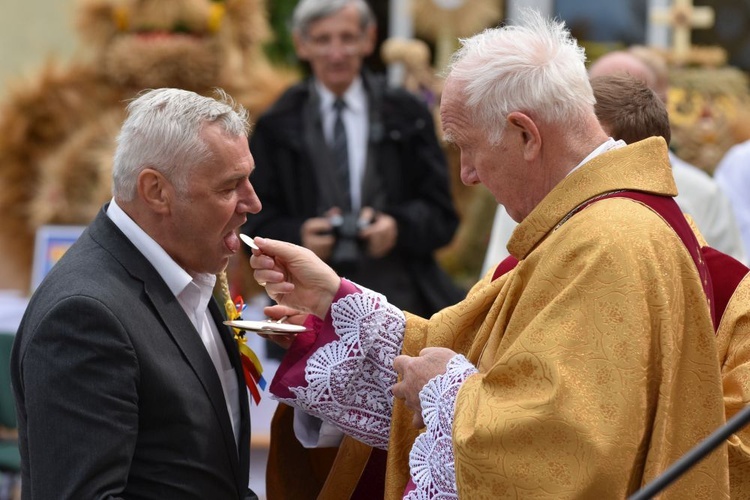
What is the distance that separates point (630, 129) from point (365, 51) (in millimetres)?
2697

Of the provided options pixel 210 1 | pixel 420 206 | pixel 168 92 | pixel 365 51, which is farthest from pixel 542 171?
pixel 210 1

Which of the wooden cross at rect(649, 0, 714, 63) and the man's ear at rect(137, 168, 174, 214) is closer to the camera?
the man's ear at rect(137, 168, 174, 214)

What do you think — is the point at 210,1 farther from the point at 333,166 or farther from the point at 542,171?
the point at 542,171

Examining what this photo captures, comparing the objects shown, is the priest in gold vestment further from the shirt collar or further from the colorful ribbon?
the shirt collar

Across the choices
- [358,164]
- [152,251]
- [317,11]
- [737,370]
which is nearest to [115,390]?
[152,251]

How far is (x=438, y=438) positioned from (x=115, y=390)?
0.66 metres

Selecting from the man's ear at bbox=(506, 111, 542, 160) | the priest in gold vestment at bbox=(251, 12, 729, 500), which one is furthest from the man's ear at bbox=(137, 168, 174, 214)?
the man's ear at bbox=(506, 111, 542, 160)

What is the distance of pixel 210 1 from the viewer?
666cm

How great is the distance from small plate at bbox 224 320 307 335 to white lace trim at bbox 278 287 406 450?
4.4 inches

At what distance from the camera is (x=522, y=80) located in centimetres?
266

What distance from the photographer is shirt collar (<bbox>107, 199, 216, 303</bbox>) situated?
2.88 m

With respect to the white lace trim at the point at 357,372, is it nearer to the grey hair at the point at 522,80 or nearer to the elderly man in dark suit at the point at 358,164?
the grey hair at the point at 522,80

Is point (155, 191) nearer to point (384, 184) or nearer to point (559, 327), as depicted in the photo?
point (559, 327)

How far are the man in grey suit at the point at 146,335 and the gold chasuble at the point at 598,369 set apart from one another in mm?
641
